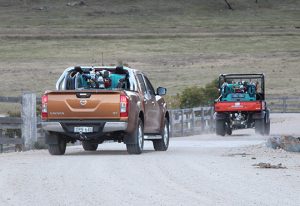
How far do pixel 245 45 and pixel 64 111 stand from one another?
91.4m

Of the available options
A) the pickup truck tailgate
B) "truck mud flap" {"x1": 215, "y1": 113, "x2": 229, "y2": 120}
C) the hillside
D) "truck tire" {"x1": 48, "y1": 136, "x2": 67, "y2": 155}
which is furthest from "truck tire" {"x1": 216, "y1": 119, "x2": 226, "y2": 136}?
the hillside

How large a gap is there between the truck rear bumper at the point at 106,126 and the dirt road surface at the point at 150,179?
535mm

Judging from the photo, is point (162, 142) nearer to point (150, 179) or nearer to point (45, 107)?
point (45, 107)

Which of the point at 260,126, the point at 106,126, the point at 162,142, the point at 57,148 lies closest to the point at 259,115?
the point at 260,126

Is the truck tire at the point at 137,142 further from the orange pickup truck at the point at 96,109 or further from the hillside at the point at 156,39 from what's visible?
the hillside at the point at 156,39

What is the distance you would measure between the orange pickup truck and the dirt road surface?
466 millimetres

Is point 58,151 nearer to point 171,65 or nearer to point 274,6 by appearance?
point 171,65

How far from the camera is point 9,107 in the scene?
6031cm

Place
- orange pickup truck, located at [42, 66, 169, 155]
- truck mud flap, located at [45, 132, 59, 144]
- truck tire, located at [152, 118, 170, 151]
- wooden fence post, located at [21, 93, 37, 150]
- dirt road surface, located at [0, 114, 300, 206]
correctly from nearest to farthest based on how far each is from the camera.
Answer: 1. dirt road surface, located at [0, 114, 300, 206]
2. orange pickup truck, located at [42, 66, 169, 155]
3. truck mud flap, located at [45, 132, 59, 144]
4. truck tire, located at [152, 118, 170, 151]
5. wooden fence post, located at [21, 93, 37, 150]

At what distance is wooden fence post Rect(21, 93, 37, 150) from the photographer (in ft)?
81.7

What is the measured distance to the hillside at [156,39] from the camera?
89938 mm

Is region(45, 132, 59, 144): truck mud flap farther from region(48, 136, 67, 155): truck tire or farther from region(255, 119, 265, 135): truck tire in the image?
region(255, 119, 265, 135): truck tire

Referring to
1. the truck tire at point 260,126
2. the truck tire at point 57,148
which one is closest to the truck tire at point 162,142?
the truck tire at point 57,148

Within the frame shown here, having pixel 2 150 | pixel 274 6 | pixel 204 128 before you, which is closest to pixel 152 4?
pixel 274 6
